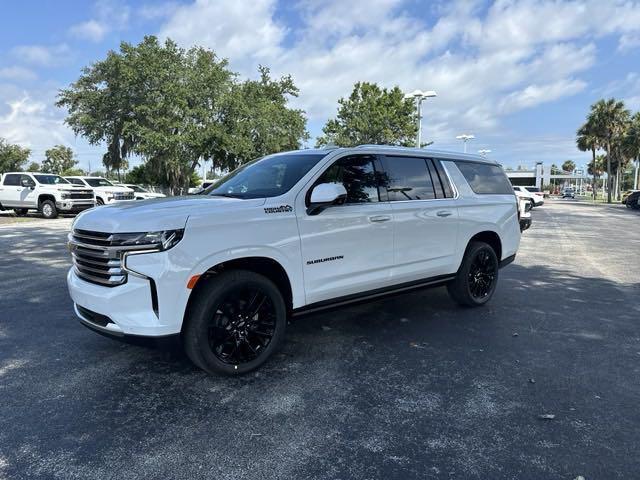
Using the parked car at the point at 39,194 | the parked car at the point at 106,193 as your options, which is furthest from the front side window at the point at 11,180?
the parked car at the point at 106,193

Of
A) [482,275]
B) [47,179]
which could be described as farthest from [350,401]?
[47,179]

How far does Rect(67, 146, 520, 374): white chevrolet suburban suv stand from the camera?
10.8 feet

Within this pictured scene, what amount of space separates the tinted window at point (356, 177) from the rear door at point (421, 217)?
8.0 inches

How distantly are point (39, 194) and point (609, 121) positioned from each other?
56911mm

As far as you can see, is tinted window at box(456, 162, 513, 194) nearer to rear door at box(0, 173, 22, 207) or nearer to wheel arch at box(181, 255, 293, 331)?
wheel arch at box(181, 255, 293, 331)

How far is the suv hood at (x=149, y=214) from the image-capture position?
3262mm

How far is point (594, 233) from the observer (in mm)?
15531

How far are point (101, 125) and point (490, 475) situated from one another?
34.9 m

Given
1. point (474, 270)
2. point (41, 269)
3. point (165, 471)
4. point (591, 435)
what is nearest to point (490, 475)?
point (591, 435)

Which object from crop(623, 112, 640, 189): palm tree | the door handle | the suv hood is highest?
crop(623, 112, 640, 189): palm tree

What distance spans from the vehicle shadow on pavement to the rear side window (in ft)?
55.7

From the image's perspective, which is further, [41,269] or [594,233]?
[594,233]

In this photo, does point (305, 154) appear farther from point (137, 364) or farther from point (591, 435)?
point (591, 435)

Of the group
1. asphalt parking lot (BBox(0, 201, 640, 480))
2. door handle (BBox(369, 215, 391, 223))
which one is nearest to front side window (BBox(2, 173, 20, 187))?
asphalt parking lot (BBox(0, 201, 640, 480))
